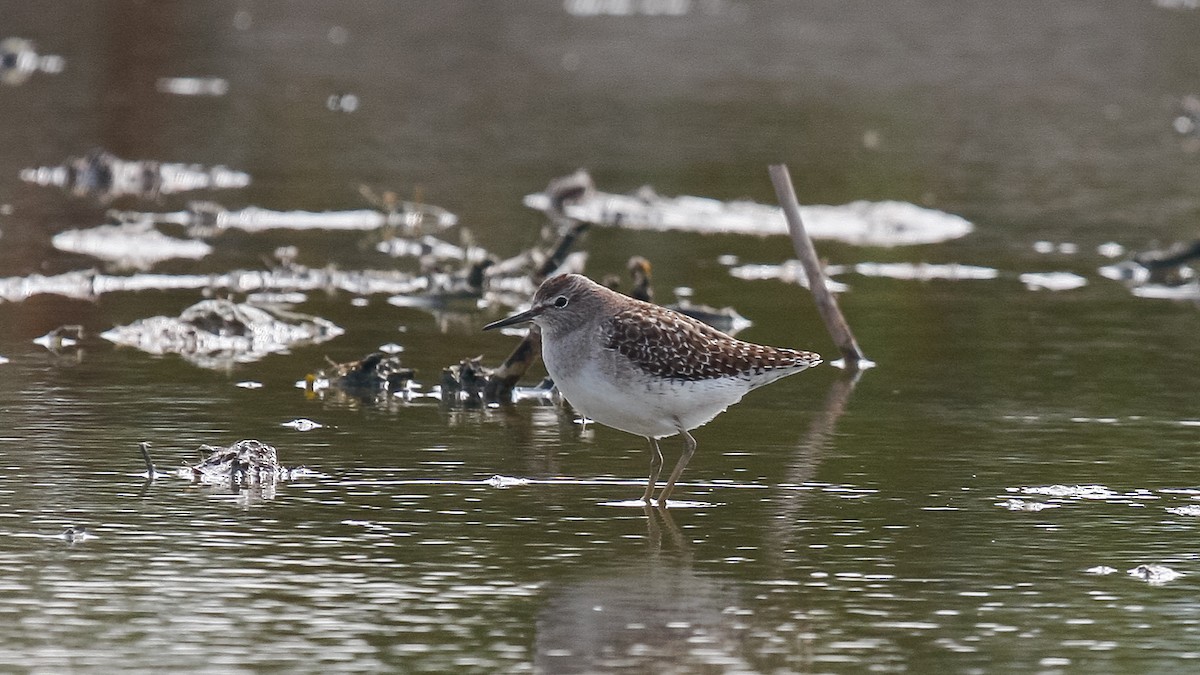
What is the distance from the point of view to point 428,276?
17797 mm

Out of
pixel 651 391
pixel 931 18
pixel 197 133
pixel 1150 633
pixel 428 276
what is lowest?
pixel 1150 633

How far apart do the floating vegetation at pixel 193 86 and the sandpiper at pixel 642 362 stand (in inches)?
847

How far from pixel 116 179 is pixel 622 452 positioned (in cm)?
1219

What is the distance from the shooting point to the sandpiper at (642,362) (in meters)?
10.9

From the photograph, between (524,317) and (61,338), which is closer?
(524,317)

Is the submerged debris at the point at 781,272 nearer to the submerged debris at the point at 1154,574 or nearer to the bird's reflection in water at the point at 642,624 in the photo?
the submerged debris at the point at 1154,574

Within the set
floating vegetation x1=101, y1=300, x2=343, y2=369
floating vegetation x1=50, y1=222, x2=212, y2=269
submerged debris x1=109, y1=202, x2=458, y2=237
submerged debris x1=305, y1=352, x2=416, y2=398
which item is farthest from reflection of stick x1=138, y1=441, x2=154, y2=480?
submerged debris x1=109, y1=202, x2=458, y2=237

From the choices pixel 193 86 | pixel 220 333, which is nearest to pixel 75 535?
pixel 220 333

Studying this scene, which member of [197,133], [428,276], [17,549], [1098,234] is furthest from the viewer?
[197,133]

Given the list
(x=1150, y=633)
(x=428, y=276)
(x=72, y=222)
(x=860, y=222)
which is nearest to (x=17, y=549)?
(x=1150, y=633)

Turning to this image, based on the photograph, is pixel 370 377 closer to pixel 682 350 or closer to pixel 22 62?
pixel 682 350

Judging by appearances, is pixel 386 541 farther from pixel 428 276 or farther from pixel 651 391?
pixel 428 276

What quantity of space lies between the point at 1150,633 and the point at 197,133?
2055 cm

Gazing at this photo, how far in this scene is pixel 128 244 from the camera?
1934 centimetres
